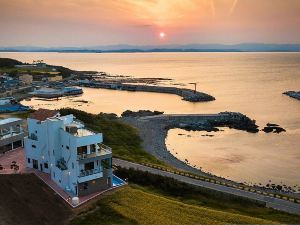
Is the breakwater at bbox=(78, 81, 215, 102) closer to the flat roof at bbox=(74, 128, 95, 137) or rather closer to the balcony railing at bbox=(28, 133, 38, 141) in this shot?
the balcony railing at bbox=(28, 133, 38, 141)

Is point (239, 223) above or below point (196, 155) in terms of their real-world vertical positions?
above

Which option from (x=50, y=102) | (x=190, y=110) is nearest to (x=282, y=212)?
(x=190, y=110)

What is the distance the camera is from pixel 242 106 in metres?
96.8

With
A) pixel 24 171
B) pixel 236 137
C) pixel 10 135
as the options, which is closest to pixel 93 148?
pixel 24 171

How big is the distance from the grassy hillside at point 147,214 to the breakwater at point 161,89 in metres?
78.1

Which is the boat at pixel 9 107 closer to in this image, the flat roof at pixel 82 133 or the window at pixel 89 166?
the flat roof at pixel 82 133

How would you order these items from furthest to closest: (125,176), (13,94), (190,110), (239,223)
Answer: (13,94) → (190,110) → (125,176) → (239,223)

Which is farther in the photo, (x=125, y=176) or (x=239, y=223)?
(x=125, y=176)

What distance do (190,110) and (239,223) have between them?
66.2 meters

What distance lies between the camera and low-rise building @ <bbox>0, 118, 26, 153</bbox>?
122 ft

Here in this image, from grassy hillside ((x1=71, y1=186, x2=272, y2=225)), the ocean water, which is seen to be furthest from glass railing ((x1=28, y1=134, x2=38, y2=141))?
the ocean water

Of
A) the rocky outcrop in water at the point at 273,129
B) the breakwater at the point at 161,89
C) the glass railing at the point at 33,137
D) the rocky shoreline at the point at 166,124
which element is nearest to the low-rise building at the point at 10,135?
the glass railing at the point at 33,137

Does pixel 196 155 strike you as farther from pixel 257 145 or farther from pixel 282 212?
pixel 282 212

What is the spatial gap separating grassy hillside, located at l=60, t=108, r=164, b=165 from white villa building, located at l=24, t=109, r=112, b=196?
11.8 metres
